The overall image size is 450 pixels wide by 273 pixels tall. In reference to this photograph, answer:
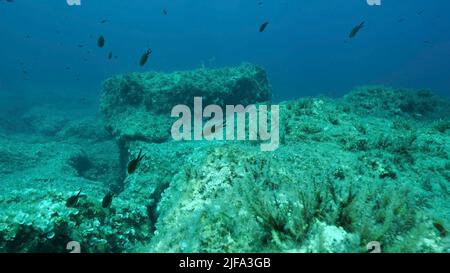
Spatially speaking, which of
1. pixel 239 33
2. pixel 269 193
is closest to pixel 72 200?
pixel 269 193

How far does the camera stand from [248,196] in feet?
13.4

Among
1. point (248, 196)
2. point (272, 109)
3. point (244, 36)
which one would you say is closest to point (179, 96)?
point (272, 109)

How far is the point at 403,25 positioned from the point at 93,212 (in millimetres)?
175507

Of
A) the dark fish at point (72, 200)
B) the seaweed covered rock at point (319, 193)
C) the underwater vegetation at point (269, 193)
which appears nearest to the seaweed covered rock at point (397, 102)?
the underwater vegetation at point (269, 193)

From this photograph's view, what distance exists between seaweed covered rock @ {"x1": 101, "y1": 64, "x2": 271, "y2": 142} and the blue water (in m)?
100

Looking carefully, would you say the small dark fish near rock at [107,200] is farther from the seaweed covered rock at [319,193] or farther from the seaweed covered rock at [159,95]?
the seaweed covered rock at [159,95]

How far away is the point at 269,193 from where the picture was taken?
14.6 feet

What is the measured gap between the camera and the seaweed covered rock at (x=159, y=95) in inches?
476

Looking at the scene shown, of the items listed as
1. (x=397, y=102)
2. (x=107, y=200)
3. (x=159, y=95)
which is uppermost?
(x=159, y=95)

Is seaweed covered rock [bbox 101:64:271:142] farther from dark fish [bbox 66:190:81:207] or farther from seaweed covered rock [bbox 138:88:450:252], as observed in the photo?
dark fish [bbox 66:190:81:207]

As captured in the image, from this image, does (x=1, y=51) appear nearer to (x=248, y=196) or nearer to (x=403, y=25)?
(x=248, y=196)

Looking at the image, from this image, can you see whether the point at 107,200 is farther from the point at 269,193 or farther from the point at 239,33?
the point at 239,33

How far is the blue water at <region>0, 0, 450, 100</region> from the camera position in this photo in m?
121

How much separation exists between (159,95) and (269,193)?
31.6 ft
